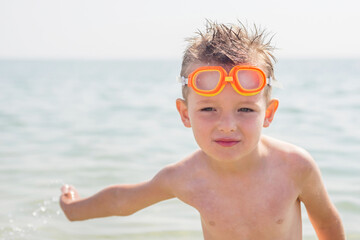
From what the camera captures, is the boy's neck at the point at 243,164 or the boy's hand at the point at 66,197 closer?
the boy's neck at the point at 243,164

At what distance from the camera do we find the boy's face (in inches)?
99.0

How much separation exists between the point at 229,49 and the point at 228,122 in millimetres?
421

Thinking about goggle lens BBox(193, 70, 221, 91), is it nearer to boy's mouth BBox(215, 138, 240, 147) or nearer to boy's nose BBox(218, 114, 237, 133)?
boy's nose BBox(218, 114, 237, 133)

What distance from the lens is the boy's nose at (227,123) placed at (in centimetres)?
248

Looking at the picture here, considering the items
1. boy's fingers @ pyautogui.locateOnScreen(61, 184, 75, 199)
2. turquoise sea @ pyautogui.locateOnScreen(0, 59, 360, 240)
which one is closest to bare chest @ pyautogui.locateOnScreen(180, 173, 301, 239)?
turquoise sea @ pyautogui.locateOnScreen(0, 59, 360, 240)

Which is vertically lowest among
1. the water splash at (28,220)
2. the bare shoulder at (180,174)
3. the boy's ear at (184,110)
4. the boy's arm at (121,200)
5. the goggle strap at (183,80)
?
the water splash at (28,220)

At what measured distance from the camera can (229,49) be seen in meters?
2.62

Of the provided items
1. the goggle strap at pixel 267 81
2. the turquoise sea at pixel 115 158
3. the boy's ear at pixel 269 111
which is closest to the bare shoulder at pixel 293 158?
the boy's ear at pixel 269 111

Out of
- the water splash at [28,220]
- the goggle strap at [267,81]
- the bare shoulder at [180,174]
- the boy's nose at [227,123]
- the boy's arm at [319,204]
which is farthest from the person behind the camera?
the water splash at [28,220]

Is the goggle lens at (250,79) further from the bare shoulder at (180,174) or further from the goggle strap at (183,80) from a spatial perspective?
the bare shoulder at (180,174)

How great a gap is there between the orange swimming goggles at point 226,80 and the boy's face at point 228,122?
3 centimetres

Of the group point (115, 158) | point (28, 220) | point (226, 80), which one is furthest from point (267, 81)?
point (115, 158)

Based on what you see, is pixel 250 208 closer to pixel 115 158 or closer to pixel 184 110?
pixel 184 110

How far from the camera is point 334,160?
20.0ft
